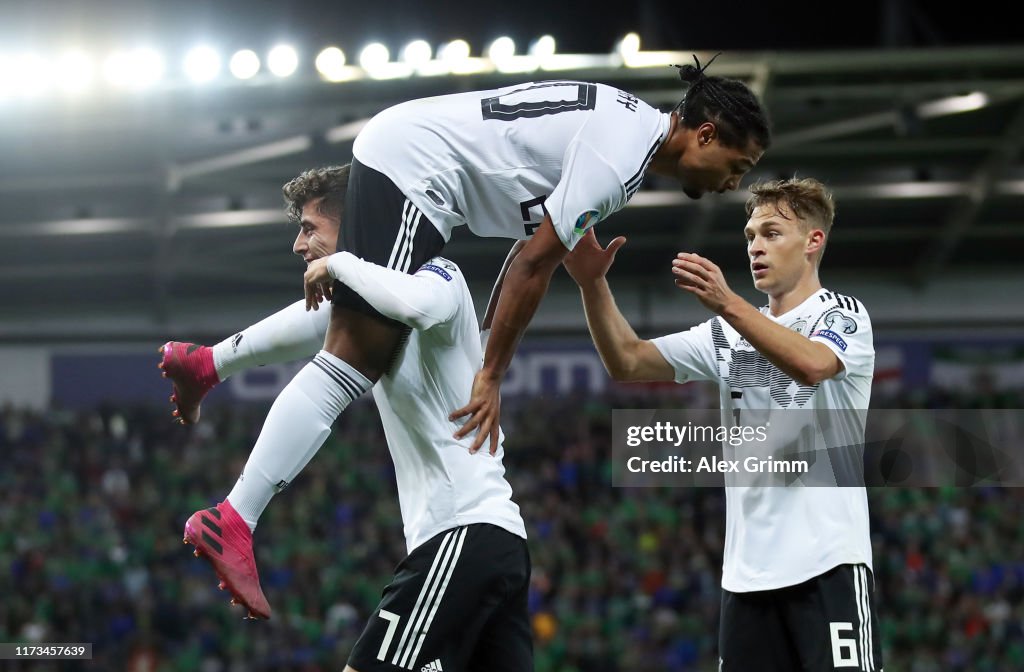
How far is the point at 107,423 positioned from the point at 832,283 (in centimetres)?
1062

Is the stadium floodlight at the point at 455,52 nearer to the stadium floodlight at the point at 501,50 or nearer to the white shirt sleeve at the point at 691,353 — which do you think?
the stadium floodlight at the point at 501,50

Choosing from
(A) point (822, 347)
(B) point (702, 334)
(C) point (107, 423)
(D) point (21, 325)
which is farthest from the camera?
(D) point (21, 325)

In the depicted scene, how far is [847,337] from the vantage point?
3.49m

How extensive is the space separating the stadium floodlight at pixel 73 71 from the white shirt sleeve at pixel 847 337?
35.1ft

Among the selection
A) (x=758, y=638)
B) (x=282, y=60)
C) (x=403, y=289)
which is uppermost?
(x=282, y=60)

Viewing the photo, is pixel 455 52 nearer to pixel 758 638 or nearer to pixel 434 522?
pixel 758 638

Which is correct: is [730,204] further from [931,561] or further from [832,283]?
[931,561]

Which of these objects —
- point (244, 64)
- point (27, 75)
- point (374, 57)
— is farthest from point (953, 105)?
point (27, 75)

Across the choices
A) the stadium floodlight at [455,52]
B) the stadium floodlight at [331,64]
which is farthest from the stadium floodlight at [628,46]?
the stadium floodlight at [331,64]

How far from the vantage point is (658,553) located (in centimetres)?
1319

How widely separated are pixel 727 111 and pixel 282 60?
32.3 ft

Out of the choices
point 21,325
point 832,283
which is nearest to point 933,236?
point 832,283

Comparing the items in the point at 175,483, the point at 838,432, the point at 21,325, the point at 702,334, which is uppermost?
the point at 21,325

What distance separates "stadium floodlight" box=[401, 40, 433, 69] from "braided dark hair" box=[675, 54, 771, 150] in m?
9.07
